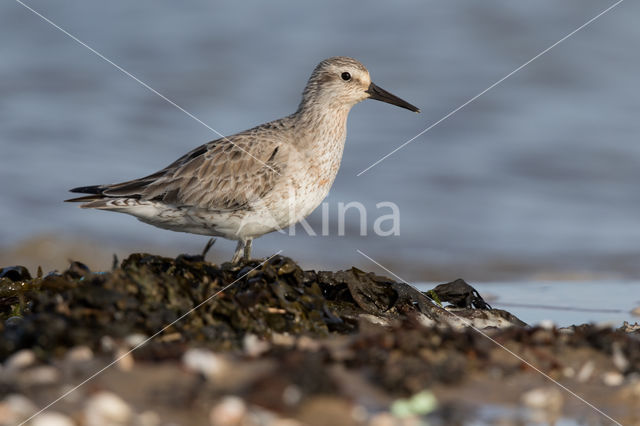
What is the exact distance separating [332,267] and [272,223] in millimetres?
2758

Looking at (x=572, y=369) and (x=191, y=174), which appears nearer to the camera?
(x=572, y=369)

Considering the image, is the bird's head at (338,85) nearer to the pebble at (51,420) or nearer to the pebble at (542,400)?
the pebble at (542,400)

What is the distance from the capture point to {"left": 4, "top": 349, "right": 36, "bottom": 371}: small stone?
3207 mm

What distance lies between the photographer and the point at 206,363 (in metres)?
3.06

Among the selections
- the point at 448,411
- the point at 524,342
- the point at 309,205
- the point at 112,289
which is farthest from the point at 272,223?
the point at 448,411

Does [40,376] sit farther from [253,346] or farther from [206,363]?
[253,346]

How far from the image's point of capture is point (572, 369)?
11.9 ft

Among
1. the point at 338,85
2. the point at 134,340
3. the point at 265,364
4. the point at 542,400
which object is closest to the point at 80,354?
the point at 134,340

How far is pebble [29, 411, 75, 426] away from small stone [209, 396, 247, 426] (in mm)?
508

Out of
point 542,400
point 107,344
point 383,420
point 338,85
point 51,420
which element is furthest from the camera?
point 338,85

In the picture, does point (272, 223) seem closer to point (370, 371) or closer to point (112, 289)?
point (112, 289)

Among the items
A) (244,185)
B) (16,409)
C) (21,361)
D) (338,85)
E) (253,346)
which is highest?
(338,85)

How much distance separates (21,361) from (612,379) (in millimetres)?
2593

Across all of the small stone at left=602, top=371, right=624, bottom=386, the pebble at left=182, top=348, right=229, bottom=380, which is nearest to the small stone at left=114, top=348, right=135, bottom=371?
the pebble at left=182, top=348, right=229, bottom=380
